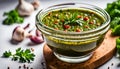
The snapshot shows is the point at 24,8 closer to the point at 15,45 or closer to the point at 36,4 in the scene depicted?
the point at 36,4

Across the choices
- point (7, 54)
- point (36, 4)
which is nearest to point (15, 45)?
point (7, 54)

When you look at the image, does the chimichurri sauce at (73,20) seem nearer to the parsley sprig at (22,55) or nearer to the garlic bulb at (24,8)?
the parsley sprig at (22,55)

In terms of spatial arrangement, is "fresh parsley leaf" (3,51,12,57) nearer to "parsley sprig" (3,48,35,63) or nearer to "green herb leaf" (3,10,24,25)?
"parsley sprig" (3,48,35,63)

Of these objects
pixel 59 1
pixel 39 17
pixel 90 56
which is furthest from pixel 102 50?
pixel 59 1

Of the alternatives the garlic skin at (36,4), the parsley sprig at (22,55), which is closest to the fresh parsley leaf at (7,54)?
the parsley sprig at (22,55)

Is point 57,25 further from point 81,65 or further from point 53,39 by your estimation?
point 81,65

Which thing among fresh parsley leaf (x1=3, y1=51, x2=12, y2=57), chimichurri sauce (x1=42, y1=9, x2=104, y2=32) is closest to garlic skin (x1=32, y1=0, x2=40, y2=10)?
chimichurri sauce (x1=42, y1=9, x2=104, y2=32)
